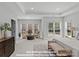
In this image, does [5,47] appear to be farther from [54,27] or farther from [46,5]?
[54,27]

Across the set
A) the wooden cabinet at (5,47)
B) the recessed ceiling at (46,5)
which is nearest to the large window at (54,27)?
the recessed ceiling at (46,5)

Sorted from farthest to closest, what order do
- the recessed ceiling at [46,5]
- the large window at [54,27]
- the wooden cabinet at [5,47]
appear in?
the large window at [54,27], the recessed ceiling at [46,5], the wooden cabinet at [5,47]

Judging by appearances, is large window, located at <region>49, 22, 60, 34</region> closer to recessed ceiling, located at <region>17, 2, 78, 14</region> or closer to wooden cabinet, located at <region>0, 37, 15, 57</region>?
recessed ceiling, located at <region>17, 2, 78, 14</region>

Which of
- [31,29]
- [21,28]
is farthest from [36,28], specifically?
[21,28]

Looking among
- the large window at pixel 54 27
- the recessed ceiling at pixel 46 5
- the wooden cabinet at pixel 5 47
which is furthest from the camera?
the large window at pixel 54 27

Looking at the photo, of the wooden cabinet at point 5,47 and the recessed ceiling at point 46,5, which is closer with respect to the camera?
the wooden cabinet at point 5,47

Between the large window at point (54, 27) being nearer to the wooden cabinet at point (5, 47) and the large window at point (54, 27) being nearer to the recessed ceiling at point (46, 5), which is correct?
the recessed ceiling at point (46, 5)

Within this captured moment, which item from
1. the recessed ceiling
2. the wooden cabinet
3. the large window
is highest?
the recessed ceiling

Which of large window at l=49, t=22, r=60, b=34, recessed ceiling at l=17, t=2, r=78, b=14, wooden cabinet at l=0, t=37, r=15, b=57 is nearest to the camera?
wooden cabinet at l=0, t=37, r=15, b=57

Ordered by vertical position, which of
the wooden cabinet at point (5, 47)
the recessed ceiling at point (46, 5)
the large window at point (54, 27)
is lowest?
the wooden cabinet at point (5, 47)

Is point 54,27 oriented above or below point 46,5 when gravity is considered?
below

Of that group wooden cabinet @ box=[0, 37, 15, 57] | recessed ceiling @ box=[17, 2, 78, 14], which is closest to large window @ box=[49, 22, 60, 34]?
recessed ceiling @ box=[17, 2, 78, 14]

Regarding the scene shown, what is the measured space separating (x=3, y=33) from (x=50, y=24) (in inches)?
325

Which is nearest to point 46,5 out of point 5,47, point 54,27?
point 5,47
